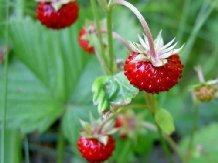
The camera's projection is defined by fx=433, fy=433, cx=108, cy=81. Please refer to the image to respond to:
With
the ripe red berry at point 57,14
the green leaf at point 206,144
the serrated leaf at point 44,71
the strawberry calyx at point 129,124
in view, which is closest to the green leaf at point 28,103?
the serrated leaf at point 44,71

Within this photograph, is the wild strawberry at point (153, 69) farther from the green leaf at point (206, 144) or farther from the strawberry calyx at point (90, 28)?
the green leaf at point (206, 144)

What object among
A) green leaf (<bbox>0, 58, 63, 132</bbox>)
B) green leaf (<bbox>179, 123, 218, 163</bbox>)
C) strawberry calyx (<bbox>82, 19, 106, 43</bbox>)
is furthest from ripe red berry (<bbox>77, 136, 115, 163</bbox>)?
green leaf (<bbox>179, 123, 218, 163</bbox>)

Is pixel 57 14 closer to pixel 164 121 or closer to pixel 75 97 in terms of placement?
pixel 164 121

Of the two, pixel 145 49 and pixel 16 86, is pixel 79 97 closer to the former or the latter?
pixel 16 86

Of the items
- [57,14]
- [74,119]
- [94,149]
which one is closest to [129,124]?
[74,119]

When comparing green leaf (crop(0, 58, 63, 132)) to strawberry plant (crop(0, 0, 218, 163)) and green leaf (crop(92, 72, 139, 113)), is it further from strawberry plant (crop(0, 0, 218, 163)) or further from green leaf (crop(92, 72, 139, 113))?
green leaf (crop(92, 72, 139, 113))

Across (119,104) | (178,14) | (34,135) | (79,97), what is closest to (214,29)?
(178,14)

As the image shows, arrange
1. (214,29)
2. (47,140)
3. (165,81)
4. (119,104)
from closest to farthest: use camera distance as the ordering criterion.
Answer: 1. (165,81)
2. (119,104)
3. (47,140)
4. (214,29)
